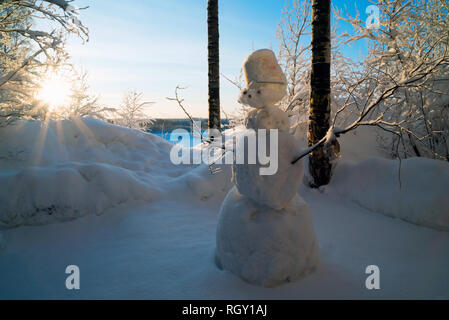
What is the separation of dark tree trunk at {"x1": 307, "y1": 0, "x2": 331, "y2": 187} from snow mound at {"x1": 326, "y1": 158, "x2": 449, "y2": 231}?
416 millimetres

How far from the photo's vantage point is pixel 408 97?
15.1ft

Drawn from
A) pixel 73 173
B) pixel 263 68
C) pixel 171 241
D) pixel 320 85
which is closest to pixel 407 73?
pixel 320 85

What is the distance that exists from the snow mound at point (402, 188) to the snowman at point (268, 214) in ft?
4.91

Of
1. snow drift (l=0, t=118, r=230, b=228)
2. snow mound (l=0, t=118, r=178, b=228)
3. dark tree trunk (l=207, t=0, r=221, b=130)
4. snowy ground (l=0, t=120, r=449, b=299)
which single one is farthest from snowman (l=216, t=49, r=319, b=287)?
dark tree trunk (l=207, t=0, r=221, b=130)

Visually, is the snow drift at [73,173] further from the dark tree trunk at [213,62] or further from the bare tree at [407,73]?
the bare tree at [407,73]

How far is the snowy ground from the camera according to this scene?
7.55ft

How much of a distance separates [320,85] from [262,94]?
98.9 inches

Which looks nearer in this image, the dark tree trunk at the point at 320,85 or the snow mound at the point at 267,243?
the snow mound at the point at 267,243

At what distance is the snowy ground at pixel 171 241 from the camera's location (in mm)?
2303

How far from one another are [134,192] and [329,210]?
11.3 ft

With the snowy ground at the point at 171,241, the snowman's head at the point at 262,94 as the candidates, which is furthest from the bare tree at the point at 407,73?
the snowman's head at the point at 262,94
